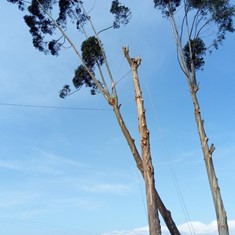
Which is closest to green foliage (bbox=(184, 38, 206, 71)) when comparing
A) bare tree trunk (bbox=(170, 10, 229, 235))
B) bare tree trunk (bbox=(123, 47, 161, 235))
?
bare tree trunk (bbox=(170, 10, 229, 235))

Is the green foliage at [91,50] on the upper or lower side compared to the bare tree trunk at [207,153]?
upper

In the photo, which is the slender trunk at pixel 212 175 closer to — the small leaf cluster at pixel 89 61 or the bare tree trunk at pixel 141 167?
the bare tree trunk at pixel 141 167

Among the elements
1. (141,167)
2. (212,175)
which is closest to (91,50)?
(141,167)

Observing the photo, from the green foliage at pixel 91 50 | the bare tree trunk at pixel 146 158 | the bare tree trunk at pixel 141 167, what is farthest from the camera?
the green foliage at pixel 91 50

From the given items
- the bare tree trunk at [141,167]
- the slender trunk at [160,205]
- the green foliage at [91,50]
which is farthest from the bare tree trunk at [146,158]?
the green foliage at [91,50]

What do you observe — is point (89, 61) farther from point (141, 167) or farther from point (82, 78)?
point (141, 167)

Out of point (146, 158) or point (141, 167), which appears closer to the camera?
point (146, 158)

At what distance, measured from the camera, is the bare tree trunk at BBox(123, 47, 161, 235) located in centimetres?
1203

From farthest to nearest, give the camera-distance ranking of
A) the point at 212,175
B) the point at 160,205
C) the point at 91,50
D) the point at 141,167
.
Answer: the point at 91,50
the point at 212,175
the point at 160,205
the point at 141,167

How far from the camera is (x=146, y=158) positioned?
1280cm

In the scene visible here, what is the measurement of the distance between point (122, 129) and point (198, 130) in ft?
10.0

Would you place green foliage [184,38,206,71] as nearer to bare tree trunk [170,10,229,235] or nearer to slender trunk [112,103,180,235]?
bare tree trunk [170,10,229,235]

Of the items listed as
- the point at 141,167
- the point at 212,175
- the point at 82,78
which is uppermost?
the point at 82,78

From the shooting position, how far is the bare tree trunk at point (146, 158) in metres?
12.0
